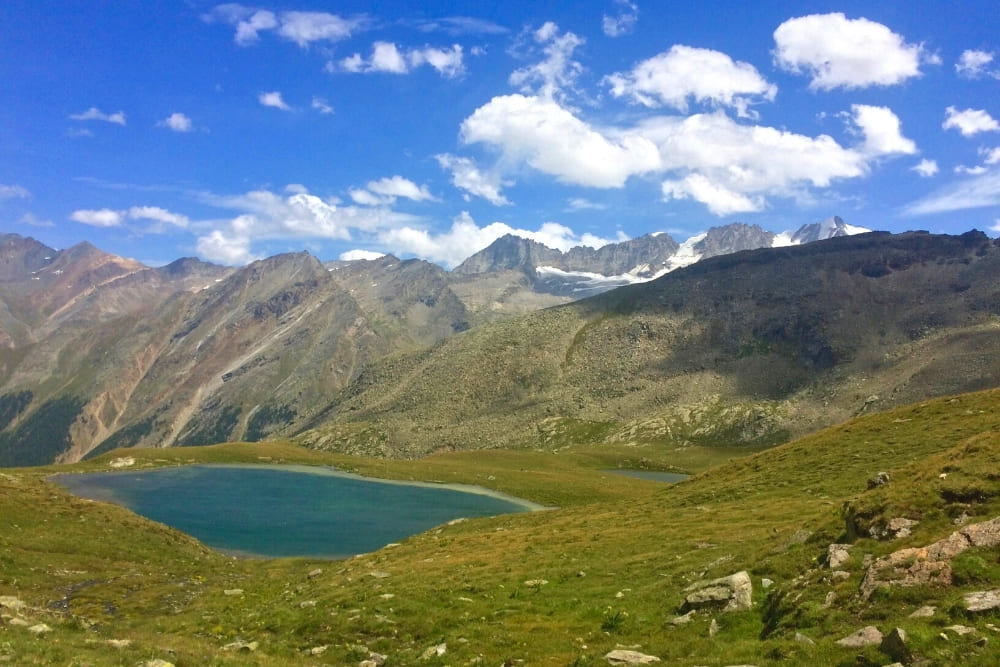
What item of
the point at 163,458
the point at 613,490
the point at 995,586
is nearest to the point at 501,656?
the point at 995,586

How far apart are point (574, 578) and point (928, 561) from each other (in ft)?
61.1

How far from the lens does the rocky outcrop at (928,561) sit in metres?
19.0

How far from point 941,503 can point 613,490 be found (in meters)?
92.7

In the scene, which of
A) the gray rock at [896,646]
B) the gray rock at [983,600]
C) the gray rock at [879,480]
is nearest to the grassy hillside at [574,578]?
the gray rock at [896,646]

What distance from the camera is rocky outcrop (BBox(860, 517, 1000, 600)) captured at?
19.0 meters

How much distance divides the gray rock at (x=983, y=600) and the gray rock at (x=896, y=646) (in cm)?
246

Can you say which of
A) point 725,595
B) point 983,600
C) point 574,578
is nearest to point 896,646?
point 983,600

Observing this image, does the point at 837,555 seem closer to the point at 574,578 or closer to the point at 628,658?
the point at 628,658

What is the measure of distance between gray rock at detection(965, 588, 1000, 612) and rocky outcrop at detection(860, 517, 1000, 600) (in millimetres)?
1608

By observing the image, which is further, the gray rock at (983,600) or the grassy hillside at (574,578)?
the grassy hillside at (574,578)

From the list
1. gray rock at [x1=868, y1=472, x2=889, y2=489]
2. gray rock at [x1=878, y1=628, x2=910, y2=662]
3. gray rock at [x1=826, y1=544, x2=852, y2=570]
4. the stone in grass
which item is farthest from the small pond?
gray rock at [x1=878, y1=628, x2=910, y2=662]

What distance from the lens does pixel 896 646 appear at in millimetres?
15477

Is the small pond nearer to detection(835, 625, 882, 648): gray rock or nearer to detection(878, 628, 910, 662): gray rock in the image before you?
detection(835, 625, 882, 648): gray rock

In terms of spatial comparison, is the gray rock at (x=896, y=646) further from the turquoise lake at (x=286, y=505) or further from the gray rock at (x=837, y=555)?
the turquoise lake at (x=286, y=505)
